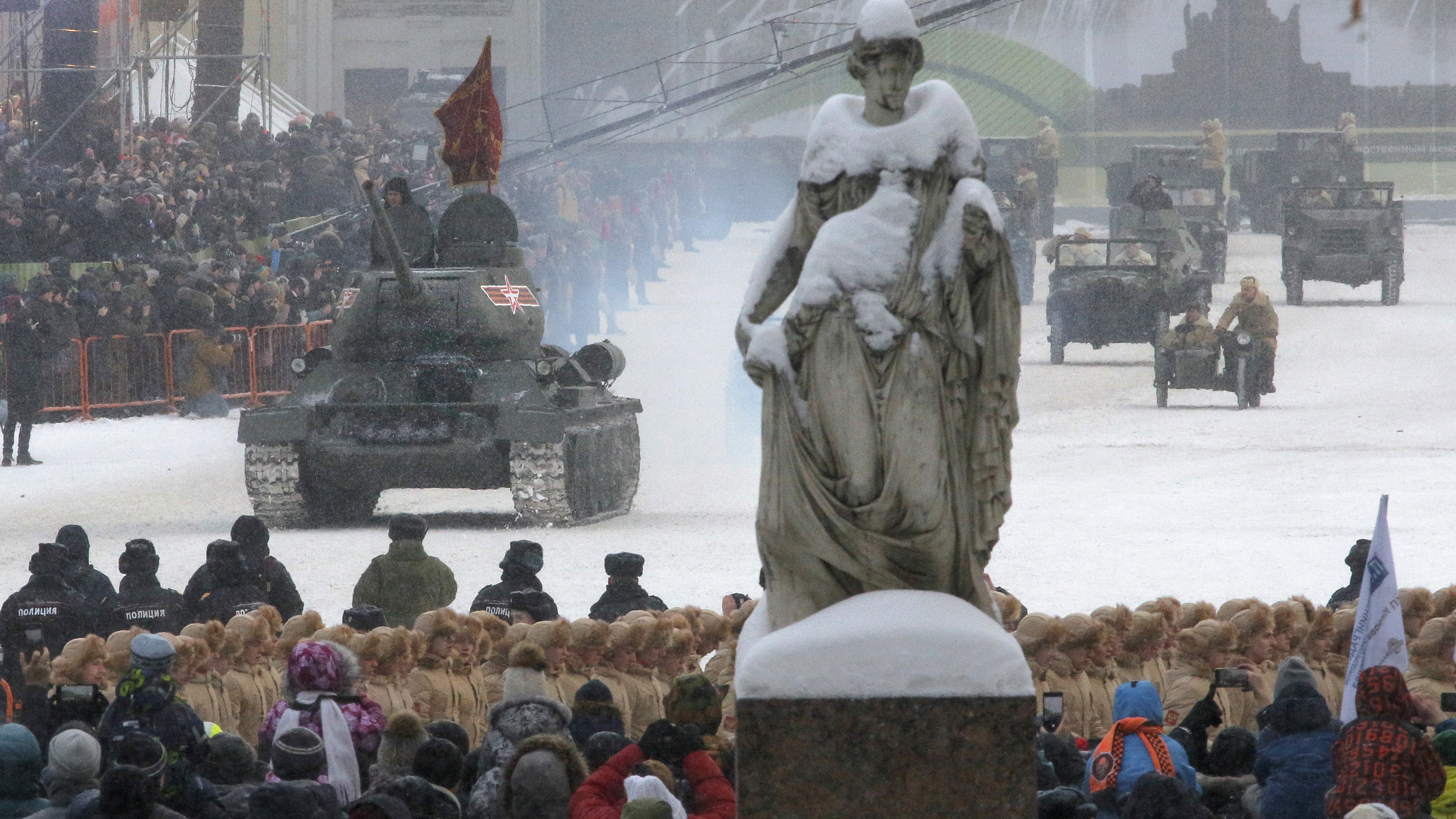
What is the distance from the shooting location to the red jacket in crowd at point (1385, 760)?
5086 mm

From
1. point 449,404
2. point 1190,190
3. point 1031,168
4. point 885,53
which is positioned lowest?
point 449,404

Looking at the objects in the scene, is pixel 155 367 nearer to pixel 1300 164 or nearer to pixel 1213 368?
pixel 1213 368

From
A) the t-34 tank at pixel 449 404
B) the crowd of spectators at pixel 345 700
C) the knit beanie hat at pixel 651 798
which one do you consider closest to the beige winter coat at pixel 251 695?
the crowd of spectators at pixel 345 700

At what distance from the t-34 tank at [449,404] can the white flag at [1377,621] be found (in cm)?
869

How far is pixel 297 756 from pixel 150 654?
861 mm

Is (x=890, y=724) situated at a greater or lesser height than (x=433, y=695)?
greater

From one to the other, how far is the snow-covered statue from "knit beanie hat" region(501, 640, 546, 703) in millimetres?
1613

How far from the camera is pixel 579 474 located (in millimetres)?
15180

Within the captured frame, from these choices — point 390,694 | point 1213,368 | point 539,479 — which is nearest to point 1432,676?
point 390,694

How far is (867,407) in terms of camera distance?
4.43 m

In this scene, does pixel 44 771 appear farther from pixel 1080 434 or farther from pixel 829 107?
pixel 1080 434

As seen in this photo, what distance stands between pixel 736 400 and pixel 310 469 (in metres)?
6.61

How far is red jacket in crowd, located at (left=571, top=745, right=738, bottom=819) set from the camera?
16.1 feet

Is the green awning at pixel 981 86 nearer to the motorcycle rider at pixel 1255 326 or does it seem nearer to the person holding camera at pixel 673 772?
the motorcycle rider at pixel 1255 326
